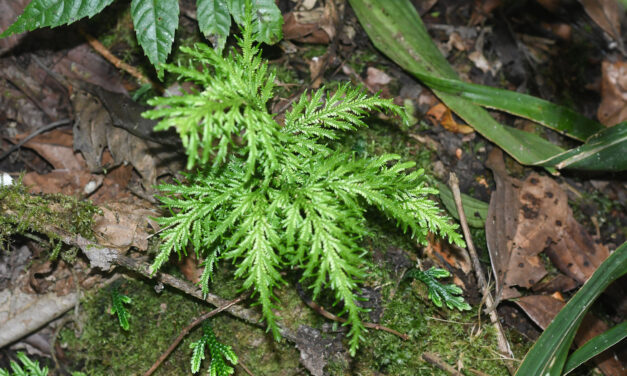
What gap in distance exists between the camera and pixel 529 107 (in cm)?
368

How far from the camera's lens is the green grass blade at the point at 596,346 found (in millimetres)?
2750

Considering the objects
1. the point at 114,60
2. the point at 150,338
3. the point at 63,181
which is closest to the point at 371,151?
the point at 150,338

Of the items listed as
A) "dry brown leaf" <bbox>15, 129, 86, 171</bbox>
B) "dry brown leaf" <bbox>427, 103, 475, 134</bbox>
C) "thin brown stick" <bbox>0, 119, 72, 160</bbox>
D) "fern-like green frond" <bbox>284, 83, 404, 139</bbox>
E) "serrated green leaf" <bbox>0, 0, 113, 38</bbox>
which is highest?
"serrated green leaf" <bbox>0, 0, 113, 38</bbox>

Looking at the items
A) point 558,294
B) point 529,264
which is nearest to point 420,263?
point 529,264

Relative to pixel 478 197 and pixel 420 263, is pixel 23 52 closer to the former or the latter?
pixel 420 263

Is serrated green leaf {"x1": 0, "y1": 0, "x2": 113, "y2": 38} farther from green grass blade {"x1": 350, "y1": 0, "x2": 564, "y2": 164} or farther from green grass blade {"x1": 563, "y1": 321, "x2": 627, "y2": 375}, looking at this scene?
green grass blade {"x1": 563, "y1": 321, "x2": 627, "y2": 375}

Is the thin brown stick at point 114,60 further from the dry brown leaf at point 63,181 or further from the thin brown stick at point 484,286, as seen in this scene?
the thin brown stick at point 484,286

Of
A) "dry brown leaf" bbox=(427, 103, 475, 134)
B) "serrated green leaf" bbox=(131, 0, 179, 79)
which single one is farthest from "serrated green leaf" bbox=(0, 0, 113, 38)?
"dry brown leaf" bbox=(427, 103, 475, 134)

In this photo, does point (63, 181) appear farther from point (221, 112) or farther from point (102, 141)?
point (221, 112)

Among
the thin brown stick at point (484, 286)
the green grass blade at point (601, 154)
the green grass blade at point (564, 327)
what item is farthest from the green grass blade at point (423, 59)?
the green grass blade at point (564, 327)

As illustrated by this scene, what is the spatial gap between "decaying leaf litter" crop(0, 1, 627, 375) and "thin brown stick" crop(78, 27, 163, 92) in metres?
0.07

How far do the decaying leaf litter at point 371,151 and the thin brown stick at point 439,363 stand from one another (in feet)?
0.14

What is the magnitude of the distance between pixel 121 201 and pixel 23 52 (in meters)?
1.57

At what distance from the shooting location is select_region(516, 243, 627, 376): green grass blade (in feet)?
9.02
